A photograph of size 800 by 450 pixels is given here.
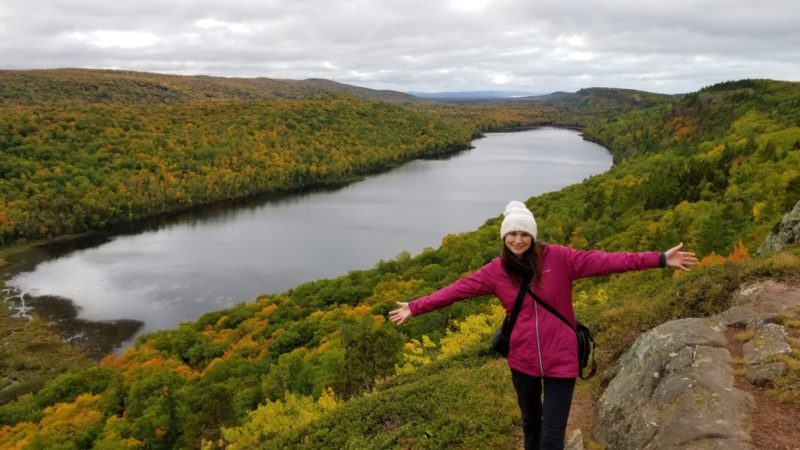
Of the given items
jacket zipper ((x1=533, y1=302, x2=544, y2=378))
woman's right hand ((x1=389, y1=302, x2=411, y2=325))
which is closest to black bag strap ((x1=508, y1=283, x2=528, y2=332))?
jacket zipper ((x1=533, y1=302, x2=544, y2=378))

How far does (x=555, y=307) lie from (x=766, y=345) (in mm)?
4401

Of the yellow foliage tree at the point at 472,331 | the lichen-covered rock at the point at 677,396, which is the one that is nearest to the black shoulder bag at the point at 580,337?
the lichen-covered rock at the point at 677,396

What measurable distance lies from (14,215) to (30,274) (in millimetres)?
21962

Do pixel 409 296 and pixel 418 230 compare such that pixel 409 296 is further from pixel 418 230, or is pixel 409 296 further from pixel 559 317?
pixel 559 317

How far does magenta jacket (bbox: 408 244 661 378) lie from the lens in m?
5.47

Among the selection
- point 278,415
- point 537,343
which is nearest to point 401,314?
point 537,343

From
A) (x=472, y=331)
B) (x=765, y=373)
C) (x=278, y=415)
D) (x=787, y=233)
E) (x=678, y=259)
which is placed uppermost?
(x=678, y=259)

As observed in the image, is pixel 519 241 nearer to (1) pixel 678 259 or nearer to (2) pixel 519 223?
(2) pixel 519 223

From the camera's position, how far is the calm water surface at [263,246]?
217 ft

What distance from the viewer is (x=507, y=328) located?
5777 millimetres

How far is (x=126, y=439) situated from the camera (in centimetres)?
3441

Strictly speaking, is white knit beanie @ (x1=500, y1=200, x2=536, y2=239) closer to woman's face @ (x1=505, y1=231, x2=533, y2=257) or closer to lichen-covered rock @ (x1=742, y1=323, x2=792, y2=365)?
woman's face @ (x1=505, y1=231, x2=533, y2=257)

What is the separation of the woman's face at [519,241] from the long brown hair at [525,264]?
0.05 meters

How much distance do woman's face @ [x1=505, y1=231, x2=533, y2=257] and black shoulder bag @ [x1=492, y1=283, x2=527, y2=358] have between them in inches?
15.4
